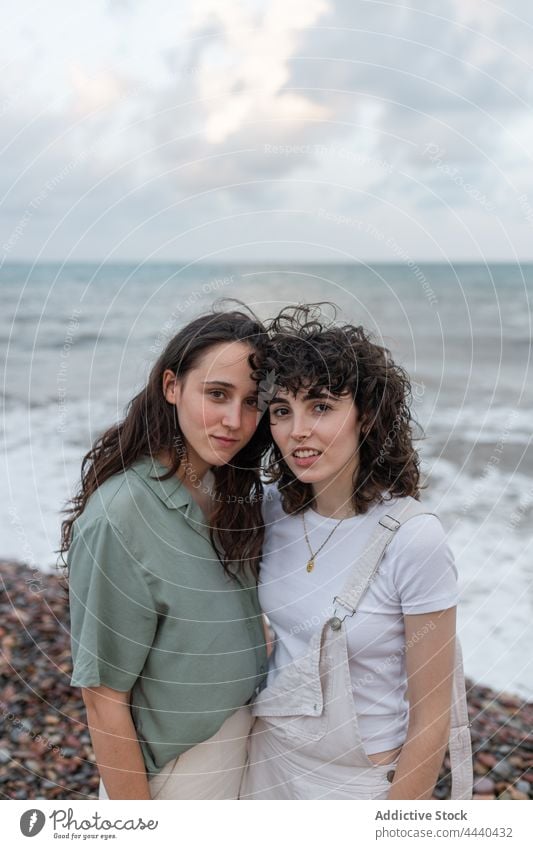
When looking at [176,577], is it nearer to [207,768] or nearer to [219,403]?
[219,403]

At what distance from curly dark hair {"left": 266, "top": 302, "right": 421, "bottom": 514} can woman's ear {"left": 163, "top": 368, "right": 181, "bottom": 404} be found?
253 mm

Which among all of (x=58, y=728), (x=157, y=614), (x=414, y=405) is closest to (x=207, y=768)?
(x=157, y=614)

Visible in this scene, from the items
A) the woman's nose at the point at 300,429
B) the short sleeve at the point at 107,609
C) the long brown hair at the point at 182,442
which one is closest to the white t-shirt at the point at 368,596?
the long brown hair at the point at 182,442

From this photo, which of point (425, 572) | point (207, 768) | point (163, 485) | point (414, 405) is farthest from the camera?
point (414, 405)

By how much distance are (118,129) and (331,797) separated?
2442 mm

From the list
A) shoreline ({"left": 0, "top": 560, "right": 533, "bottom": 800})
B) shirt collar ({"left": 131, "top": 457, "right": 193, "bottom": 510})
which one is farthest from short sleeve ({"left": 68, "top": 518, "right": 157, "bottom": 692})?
shoreline ({"left": 0, "top": 560, "right": 533, "bottom": 800})

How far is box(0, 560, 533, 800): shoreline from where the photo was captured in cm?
301

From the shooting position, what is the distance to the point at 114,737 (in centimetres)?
177

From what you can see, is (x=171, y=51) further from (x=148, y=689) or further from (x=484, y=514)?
(x=484, y=514)

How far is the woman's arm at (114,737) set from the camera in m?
1.77

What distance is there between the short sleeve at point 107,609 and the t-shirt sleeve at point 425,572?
1.86ft

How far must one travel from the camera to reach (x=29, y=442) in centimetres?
667

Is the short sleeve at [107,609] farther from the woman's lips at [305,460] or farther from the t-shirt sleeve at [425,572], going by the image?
the t-shirt sleeve at [425,572]

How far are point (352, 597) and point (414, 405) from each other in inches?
182
